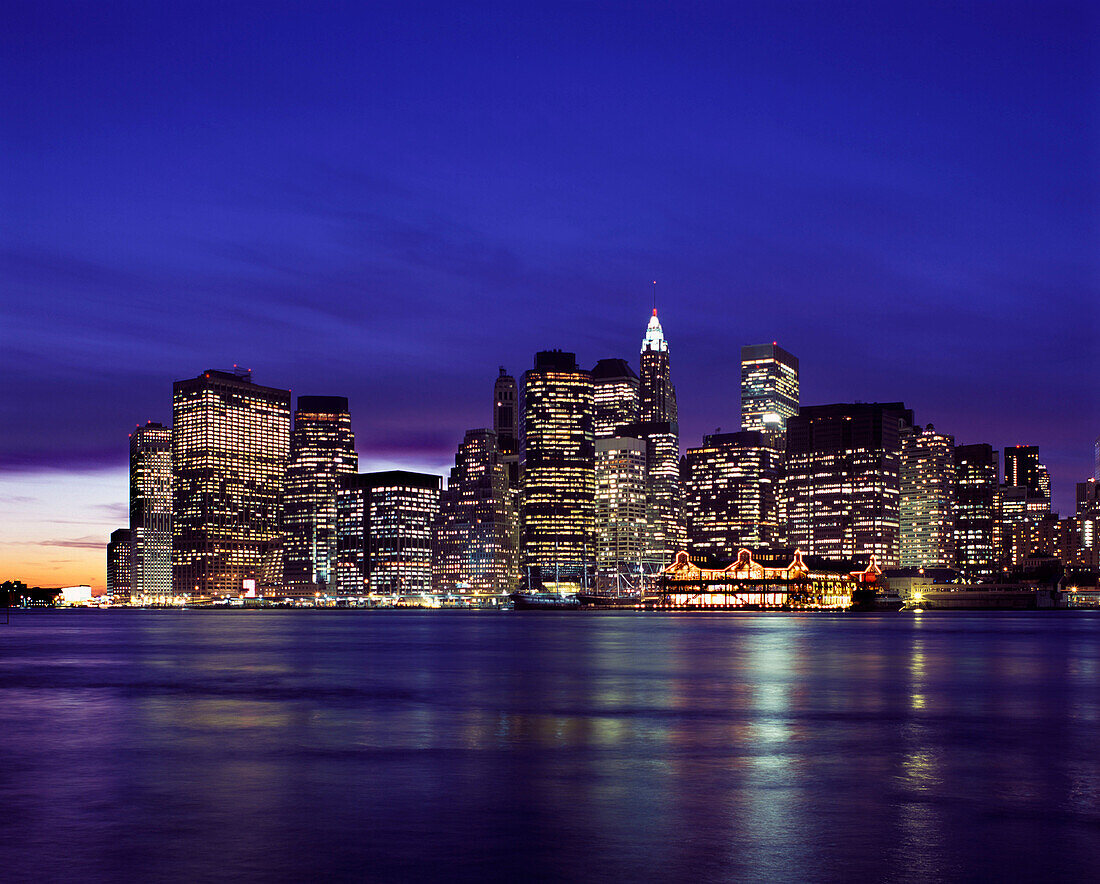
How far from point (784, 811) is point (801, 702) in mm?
24105

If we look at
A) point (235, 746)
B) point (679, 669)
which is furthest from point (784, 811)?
point (679, 669)

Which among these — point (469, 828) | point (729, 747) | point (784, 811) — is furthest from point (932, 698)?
point (469, 828)

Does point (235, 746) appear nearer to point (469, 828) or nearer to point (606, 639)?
point (469, 828)

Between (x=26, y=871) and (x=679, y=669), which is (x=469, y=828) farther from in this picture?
(x=679, y=669)

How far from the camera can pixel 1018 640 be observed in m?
118

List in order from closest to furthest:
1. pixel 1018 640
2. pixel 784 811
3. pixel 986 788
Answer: pixel 784 811 < pixel 986 788 < pixel 1018 640

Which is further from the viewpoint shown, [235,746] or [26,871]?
[235,746]

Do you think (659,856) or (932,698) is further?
(932,698)

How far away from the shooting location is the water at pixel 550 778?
67.6 ft

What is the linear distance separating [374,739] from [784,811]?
15047 mm

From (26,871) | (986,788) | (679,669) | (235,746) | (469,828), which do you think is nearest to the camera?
(26,871)

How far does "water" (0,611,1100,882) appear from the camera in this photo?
67.6ft

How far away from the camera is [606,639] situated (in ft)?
387

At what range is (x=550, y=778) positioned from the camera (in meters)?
29.0
